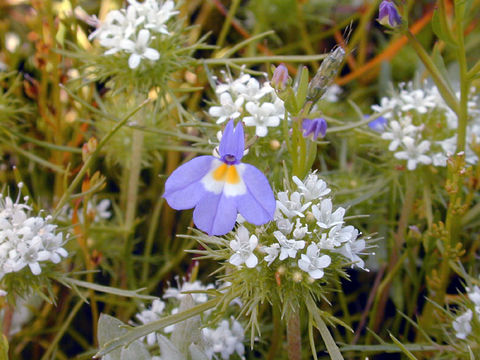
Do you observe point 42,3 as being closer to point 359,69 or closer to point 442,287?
point 359,69

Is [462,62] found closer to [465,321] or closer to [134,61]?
[465,321]

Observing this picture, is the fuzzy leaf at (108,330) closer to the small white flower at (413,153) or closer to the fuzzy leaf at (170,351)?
the fuzzy leaf at (170,351)

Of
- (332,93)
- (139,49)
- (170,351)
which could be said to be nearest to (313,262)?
(170,351)

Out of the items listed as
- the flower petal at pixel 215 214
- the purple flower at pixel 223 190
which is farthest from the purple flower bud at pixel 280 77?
the flower petal at pixel 215 214

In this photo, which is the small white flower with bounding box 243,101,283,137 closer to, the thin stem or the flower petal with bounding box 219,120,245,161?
the flower petal with bounding box 219,120,245,161

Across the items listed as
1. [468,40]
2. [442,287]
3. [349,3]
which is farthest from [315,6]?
[442,287]
